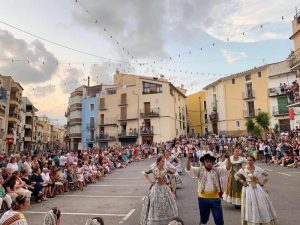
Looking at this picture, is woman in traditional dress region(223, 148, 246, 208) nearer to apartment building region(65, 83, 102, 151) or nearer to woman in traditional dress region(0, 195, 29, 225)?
woman in traditional dress region(0, 195, 29, 225)

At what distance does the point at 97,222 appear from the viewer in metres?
4.02

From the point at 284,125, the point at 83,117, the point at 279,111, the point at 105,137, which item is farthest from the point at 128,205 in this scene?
the point at 83,117

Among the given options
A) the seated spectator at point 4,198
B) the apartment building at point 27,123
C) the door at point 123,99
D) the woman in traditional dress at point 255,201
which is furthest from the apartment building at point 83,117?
the woman in traditional dress at point 255,201

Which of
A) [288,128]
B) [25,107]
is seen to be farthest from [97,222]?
[25,107]

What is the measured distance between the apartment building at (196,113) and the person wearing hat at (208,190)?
179ft

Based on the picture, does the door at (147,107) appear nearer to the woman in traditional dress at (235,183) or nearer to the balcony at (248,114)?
the balcony at (248,114)

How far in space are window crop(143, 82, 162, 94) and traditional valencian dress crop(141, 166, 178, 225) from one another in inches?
1728

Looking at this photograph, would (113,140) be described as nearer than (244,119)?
No

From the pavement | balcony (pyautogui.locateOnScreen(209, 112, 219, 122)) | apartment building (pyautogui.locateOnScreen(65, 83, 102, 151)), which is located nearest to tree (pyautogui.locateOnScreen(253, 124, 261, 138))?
balcony (pyautogui.locateOnScreen(209, 112, 219, 122))

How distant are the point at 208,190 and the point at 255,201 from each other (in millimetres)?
1098

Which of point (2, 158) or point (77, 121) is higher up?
point (77, 121)

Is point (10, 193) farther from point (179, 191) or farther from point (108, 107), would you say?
point (108, 107)

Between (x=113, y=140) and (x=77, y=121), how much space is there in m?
10.8

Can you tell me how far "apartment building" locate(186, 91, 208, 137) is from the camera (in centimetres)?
6169
